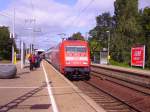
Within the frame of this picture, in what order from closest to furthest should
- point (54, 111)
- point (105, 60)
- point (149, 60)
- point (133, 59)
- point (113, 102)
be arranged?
1. point (54, 111)
2. point (113, 102)
3. point (133, 59)
4. point (149, 60)
5. point (105, 60)

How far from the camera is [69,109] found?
47.0 ft

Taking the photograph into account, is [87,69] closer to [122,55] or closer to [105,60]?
[105,60]

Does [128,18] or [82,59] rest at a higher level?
[128,18]

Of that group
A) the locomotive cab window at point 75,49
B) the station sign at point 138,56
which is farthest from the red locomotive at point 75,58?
the station sign at point 138,56

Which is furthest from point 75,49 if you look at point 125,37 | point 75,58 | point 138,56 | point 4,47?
point 4,47

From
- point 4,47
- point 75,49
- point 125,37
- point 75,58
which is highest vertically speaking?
point 125,37

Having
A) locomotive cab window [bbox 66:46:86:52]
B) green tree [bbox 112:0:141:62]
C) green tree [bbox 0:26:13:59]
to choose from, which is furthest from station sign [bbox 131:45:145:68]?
green tree [bbox 0:26:13:59]

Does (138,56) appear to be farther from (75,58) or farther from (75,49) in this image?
(75,58)

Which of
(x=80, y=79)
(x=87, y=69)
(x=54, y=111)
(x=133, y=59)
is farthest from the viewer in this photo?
(x=133, y=59)

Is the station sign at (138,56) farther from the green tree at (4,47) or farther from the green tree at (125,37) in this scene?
the green tree at (4,47)

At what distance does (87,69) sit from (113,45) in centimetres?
6498

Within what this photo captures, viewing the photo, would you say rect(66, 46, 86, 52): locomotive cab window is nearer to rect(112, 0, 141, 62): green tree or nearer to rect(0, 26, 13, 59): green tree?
rect(112, 0, 141, 62): green tree

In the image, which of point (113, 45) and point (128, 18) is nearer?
point (113, 45)

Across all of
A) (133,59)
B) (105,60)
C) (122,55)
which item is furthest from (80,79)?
(122,55)
